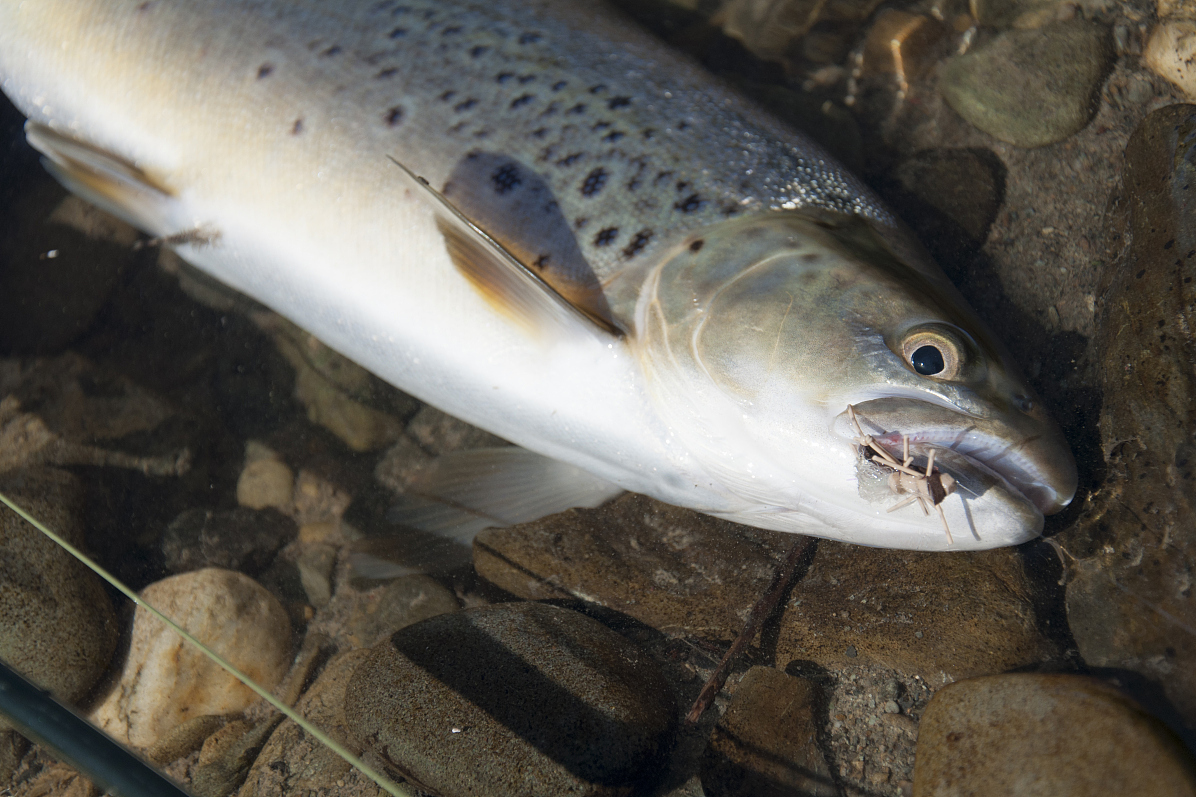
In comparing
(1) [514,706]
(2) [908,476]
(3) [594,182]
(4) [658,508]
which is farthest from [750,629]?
(3) [594,182]

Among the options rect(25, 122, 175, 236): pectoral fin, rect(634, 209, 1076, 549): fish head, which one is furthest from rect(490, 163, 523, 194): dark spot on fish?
rect(25, 122, 175, 236): pectoral fin

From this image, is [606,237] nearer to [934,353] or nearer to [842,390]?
[842,390]

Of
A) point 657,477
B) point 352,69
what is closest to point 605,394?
point 657,477

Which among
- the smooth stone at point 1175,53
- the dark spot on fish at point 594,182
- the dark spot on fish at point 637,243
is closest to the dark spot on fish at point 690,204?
the dark spot on fish at point 637,243

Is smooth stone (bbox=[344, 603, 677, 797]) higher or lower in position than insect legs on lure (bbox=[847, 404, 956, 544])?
lower

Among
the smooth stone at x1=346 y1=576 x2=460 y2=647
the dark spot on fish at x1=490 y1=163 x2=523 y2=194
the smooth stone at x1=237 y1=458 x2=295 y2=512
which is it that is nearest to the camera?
the dark spot on fish at x1=490 y1=163 x2=523 y2=194

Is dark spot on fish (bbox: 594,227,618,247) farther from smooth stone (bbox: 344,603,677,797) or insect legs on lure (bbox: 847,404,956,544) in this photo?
smooth stone (bbox: 344,603,677,797)
